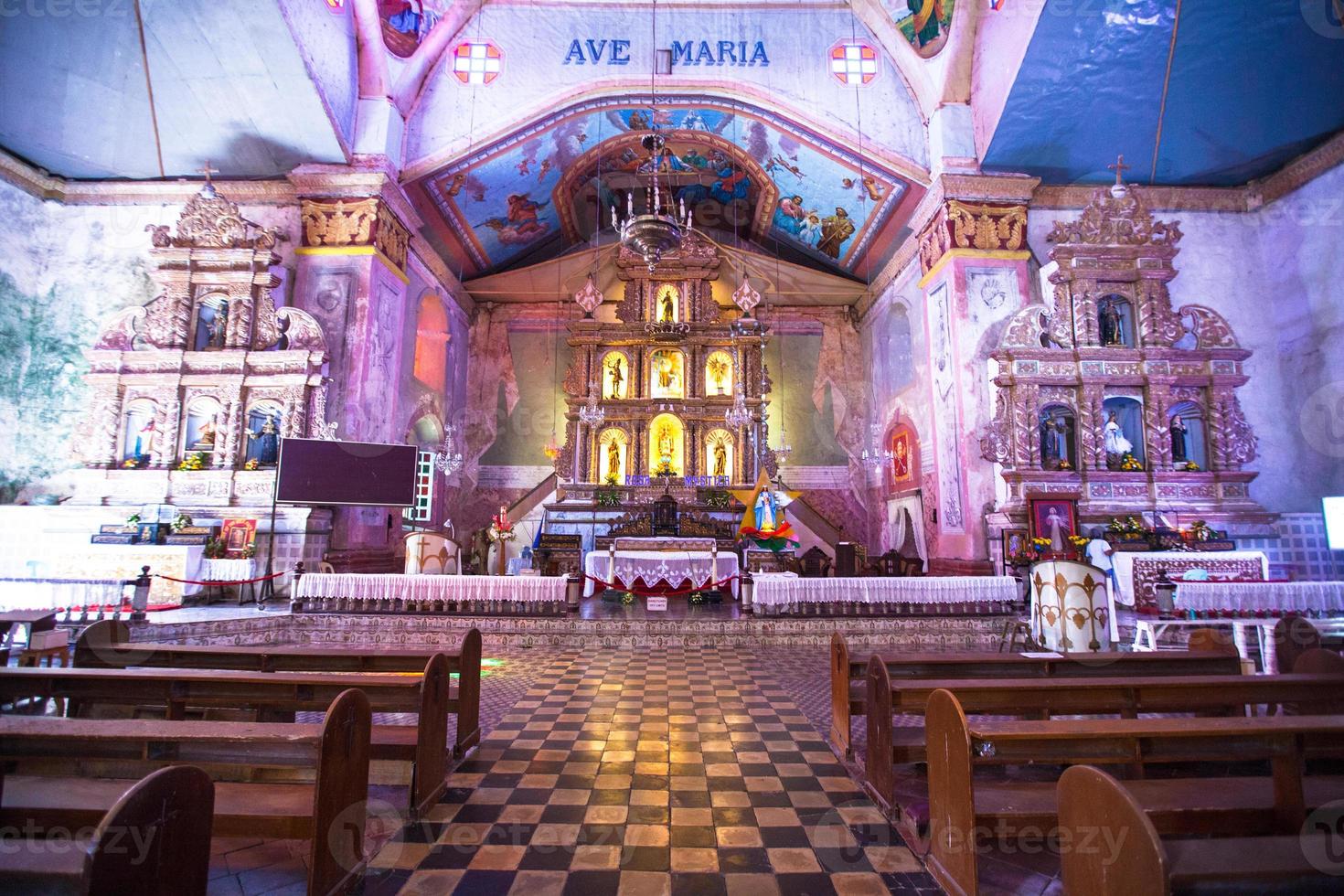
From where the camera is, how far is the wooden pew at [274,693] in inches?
115

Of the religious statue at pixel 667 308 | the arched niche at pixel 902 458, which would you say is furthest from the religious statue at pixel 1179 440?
the religious statue at pixel 667 308

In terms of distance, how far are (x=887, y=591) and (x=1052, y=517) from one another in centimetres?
281

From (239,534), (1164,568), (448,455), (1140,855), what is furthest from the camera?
(448,455)

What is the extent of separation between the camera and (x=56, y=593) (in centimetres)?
719

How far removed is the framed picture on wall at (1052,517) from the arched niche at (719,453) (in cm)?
709

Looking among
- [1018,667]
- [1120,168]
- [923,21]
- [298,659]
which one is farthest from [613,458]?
[1018,667]

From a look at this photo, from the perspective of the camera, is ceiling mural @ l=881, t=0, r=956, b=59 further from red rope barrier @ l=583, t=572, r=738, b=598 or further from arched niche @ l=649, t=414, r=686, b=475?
red rope barrier @ l=583, t=572, r=738, b=598

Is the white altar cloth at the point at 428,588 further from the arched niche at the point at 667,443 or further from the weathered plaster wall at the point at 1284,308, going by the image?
the weathered plaster wall at the point at 1284,308

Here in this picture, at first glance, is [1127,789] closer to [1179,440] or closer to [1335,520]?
[1335,520]

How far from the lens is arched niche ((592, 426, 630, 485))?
15031 mm

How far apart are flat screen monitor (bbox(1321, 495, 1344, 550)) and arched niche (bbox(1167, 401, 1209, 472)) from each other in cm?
194

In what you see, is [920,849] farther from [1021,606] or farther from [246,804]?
[1021,606]

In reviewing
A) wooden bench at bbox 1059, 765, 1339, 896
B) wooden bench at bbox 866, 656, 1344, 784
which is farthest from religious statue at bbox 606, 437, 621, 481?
wooden bench at bbox 1059, 765, 1339, 896

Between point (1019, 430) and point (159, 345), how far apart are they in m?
13.8
